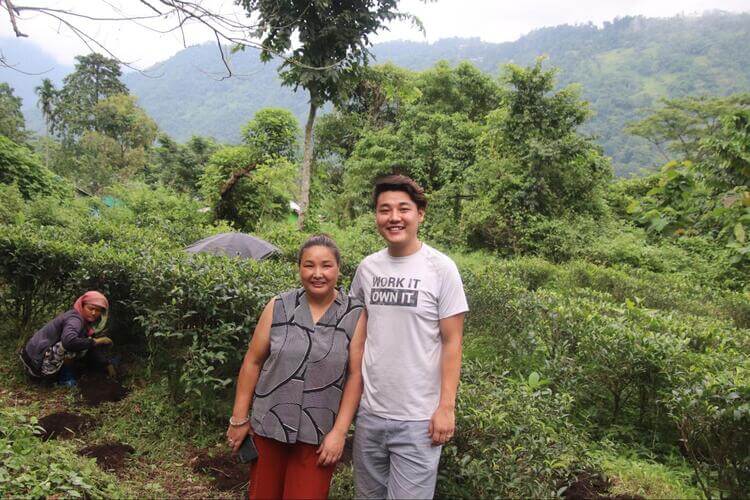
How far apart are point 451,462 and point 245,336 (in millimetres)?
2017

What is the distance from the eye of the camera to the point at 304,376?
7.29 feet

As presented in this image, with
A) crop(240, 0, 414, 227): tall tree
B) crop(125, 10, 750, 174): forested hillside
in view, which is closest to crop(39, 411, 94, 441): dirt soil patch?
crop(240, 0, 414, 227): tall tree

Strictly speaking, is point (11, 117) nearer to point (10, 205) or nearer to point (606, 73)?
point (10, 205)

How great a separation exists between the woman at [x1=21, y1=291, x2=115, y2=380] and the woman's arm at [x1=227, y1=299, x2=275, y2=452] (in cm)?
294

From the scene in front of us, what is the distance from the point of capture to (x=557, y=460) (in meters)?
2.71

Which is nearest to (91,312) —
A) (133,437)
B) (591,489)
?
(133,437)

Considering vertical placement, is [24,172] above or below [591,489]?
above

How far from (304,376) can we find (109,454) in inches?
90.9

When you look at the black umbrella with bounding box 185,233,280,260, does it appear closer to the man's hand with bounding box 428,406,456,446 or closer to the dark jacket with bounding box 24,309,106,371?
the dark jacket with bounding box 24,309,106,371

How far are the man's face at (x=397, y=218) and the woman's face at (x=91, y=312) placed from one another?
11.8ft

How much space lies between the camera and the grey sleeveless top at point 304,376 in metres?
2.20

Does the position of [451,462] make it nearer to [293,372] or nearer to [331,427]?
[331,427]

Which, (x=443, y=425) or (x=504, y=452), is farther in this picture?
(x=504, y=452)

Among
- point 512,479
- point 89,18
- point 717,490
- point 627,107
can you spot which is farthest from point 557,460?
point 627,107
